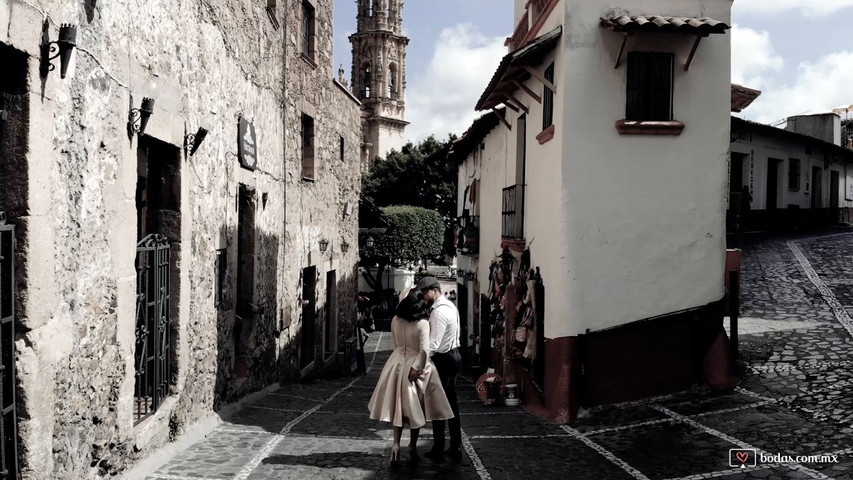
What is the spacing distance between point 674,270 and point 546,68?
2.93 meters

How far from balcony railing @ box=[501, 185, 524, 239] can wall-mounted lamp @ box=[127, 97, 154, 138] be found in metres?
6.34

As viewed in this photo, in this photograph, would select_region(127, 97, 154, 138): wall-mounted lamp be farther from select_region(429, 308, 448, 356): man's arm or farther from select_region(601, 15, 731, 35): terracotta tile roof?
select_region(601, 15, 731, 35): terracotta tile roof

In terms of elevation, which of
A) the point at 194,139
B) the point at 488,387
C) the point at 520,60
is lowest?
the point at 488,387

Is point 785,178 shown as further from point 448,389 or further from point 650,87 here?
point 448,389

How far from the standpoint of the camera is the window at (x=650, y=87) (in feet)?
28.7

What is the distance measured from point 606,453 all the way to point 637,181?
3290 mm

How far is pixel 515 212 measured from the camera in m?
11.3

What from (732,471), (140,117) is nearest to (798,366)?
(732,471)

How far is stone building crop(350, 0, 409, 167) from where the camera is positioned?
73.6 m

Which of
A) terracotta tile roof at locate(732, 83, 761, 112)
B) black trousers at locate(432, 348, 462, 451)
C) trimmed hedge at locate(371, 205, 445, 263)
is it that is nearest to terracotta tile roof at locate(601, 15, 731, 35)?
terracotta tile roof at locate(732, 83, 761, 112)

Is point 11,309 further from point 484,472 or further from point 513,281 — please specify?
point 513,281

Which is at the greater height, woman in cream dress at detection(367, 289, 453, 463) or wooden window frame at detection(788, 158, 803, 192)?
wooden window frame at detection(788, 158, 803, 192)

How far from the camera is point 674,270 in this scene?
29.2ft

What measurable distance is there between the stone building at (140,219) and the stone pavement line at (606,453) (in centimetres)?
378
